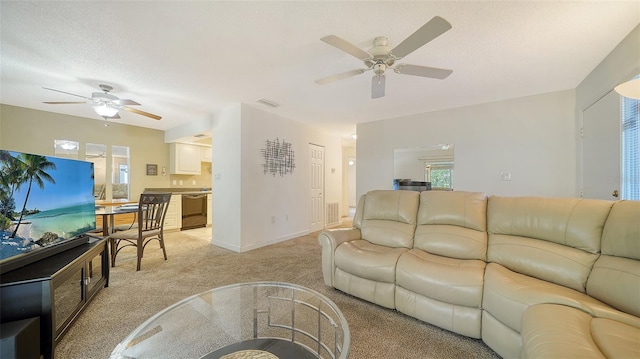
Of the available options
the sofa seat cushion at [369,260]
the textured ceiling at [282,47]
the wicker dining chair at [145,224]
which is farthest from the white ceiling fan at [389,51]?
the wicker dining chair at [145,224]

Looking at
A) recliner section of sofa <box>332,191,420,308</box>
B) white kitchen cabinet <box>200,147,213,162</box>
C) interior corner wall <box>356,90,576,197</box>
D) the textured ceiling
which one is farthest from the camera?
white kitchen cabinet <box>200,147,213,162</box>

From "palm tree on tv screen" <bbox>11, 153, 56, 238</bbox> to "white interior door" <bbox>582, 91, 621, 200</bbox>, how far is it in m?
4.95

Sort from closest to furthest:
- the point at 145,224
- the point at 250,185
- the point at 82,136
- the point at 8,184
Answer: the point at 8,184
the point at 145,224
the point at 250,185
the point at 82,136

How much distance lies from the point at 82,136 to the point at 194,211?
2585 millimetres

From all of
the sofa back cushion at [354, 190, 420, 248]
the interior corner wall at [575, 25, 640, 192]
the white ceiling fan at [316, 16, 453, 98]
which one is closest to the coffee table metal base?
the sofa back cushion at [354, 190, 420, 248]

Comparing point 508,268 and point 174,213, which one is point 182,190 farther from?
point 508,268

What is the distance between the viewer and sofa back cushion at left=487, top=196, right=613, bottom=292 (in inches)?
59.4

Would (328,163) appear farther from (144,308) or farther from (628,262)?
(628,262)

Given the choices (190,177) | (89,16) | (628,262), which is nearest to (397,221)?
(628,262)

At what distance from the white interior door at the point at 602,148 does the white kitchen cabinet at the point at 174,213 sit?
699 cm

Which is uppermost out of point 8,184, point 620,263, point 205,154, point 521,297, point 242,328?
point 205,154

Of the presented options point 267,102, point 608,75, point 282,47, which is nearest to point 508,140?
point 608,75

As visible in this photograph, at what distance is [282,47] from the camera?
2.17 m

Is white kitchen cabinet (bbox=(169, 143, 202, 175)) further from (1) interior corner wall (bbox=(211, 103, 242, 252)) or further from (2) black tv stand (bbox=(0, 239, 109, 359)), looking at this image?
(2) black tv stand (bbox=(0, 239, 109, 359))
